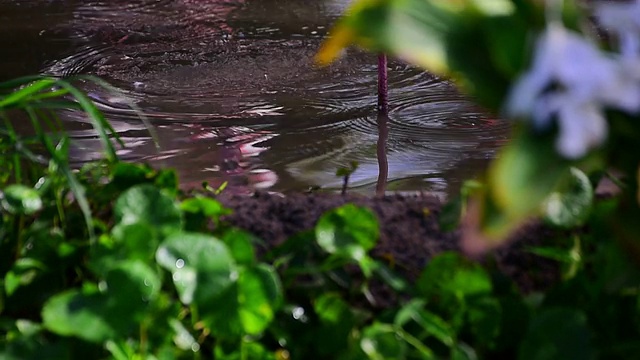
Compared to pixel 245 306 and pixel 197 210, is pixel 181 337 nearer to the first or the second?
pixel 245 306

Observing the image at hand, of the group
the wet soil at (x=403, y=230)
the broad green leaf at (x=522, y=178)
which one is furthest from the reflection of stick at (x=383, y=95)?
the broad green leaf at (x=522, y=178)

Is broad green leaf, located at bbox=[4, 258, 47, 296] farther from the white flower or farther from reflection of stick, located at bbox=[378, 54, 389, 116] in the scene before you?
reflection of stick, located at bbox=[378, 54, 389, 116]

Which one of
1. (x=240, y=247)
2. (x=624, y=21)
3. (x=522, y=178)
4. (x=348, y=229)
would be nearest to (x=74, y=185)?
(x=240, y=247)

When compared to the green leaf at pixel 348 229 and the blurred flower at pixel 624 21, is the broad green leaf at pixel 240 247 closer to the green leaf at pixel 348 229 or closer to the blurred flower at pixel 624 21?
the green leaf at pixel 348 229

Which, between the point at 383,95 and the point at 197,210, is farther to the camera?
the point at 383,95

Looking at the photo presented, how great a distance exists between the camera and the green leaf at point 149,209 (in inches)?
50.1

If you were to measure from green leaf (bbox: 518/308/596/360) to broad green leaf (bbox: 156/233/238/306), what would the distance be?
368 mm

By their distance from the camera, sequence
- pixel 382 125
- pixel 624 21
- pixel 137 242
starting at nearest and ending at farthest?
pixel 624 21, pixel 137 242, pixel 382 125

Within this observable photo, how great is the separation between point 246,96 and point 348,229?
5.59 feet

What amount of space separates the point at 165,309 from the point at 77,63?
7.86 feet

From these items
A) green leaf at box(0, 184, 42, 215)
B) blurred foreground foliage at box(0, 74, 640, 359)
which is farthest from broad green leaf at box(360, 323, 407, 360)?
green leaf at box(0, 184, 42, 215)

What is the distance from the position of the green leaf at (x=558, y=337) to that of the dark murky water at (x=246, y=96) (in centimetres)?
97

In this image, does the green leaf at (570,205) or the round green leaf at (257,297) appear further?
the green leaf at (570,205)

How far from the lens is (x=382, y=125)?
259 cm
